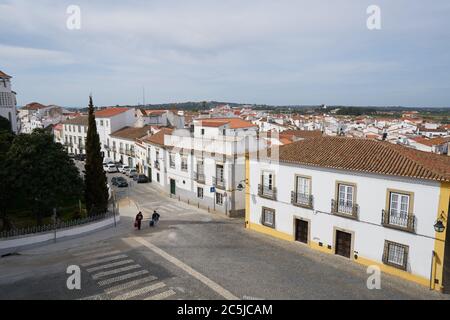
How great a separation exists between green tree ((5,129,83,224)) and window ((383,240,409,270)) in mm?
18626

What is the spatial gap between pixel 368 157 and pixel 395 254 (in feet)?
17.0

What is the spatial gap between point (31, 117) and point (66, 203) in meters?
88.1

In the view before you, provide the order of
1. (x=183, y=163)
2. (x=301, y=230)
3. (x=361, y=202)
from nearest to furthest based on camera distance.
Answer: (x=361, y=202) → (x=301, y=230) → (x=183, y=163)

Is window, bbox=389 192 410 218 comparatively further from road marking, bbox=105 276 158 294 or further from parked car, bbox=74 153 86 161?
parked car, bbox=74 153 86 161

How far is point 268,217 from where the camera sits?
80.2 ft

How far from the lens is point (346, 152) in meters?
21.0

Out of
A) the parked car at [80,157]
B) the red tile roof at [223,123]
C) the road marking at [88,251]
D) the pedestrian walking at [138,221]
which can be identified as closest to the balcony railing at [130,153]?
the parked car at [80,157]

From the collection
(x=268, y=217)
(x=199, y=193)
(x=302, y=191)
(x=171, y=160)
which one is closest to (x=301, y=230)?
(x=302, y=191)

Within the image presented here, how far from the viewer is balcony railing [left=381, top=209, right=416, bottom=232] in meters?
17.1

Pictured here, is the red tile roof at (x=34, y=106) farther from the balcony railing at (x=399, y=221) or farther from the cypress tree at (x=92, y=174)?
the balcony railing at (x=399, y=221)

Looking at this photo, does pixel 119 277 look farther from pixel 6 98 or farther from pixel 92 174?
pixel 6 98

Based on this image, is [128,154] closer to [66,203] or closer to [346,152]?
[66,203]
